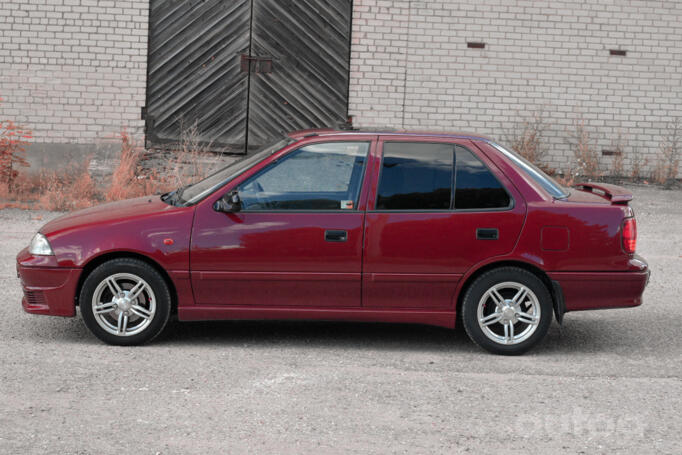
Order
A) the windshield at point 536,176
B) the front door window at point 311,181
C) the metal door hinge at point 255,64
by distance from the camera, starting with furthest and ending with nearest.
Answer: the metal door hinge at point 255,64 → the windshield at point 536,176 → the front door window at point 311,181

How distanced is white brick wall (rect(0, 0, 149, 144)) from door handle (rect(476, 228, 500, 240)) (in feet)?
32.9

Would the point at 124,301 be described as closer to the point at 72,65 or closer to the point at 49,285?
the point at 49,285

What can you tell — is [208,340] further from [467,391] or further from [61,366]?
[467,391]

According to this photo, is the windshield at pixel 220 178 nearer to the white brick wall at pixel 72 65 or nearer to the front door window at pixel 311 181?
the front door window at pixel 311 181

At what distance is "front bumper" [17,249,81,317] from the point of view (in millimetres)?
6543

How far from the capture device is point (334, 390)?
18.8 feet

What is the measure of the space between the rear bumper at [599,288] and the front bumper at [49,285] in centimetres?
320

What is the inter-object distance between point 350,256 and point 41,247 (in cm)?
208

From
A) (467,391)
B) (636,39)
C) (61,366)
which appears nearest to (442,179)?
(467,391)

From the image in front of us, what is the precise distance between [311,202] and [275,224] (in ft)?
0.95

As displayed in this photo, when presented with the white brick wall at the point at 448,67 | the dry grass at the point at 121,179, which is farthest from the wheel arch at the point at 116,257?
the white brick wall at the point at 448,67

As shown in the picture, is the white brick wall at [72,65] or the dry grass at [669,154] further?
the dry grass at [669,154]

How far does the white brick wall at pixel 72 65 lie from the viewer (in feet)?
50.0

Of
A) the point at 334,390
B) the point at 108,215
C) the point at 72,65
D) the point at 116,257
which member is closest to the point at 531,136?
the point at 72,65
